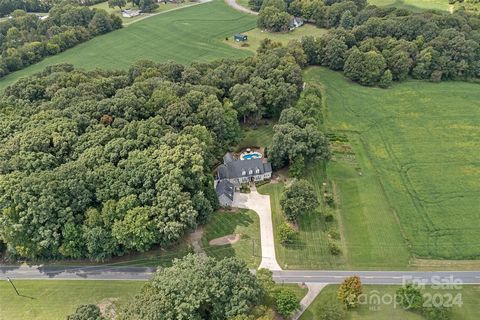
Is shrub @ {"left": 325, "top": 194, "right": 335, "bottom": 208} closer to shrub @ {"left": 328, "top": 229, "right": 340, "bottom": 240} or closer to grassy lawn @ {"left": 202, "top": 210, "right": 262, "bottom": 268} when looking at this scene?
shrub @ {"left": 328, "top": 229, "right": 340, "bottom": 240}

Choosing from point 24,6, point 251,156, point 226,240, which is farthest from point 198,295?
point 24,6

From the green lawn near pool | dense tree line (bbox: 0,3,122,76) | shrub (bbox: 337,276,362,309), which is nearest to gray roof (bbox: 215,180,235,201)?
the green lawn near pool

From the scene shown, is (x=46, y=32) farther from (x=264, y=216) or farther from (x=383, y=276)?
(x=383, y=276)

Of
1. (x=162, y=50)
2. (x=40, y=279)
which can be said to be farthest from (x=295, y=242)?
(x=162, y=50)

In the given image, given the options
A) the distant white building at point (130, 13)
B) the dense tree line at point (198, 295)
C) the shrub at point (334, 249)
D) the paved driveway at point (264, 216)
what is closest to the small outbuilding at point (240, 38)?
the distant white building at point (130, 13)

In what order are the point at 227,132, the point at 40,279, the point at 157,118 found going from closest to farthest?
the point at 40,279
the point at 157,118
the point at 227,132

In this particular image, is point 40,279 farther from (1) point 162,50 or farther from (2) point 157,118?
(1) point 162,50
